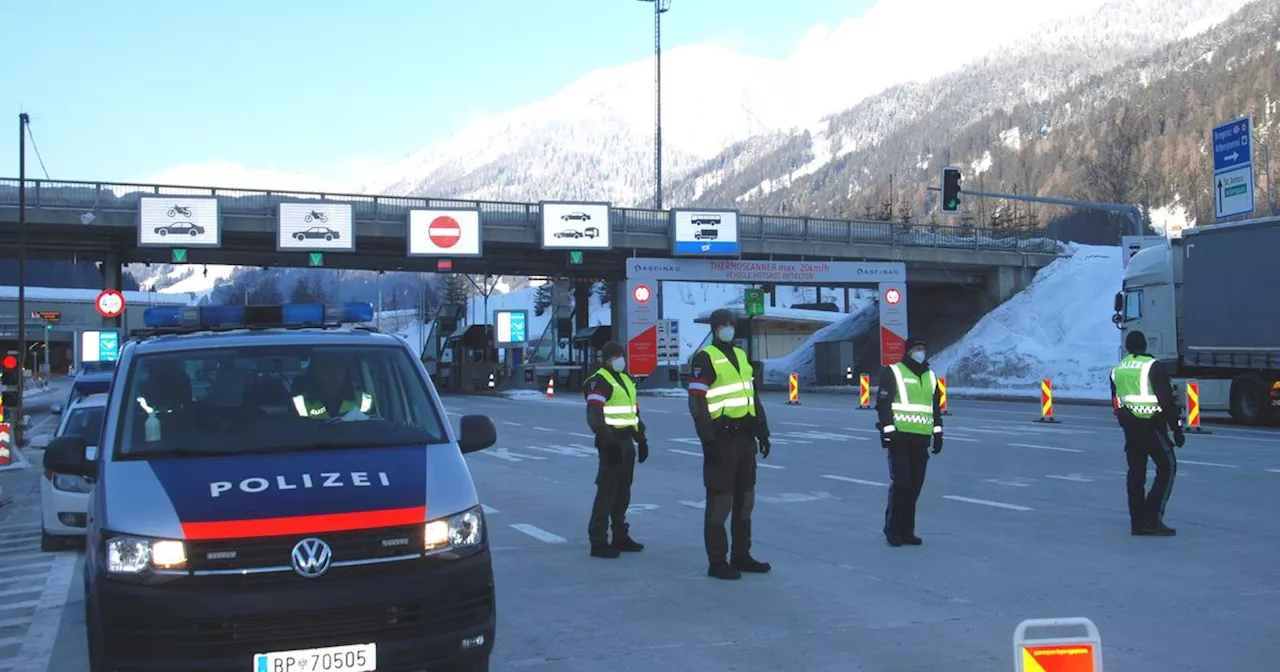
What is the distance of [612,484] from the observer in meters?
10.5

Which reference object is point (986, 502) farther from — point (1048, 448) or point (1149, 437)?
point (1048, 448)

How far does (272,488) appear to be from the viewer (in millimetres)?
5586

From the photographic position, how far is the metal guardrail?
4575 centimetres

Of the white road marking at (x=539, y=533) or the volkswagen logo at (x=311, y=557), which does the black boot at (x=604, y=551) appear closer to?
the white road marking at (x=539, y=533)

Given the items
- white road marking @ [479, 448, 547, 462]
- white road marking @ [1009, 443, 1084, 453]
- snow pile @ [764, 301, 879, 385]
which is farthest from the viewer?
snow pile @ [764, 301, 879, 385]

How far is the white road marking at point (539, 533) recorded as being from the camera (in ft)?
38.4

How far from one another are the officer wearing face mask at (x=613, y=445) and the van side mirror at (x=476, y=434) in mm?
3517

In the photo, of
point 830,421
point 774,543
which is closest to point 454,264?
point 830,421

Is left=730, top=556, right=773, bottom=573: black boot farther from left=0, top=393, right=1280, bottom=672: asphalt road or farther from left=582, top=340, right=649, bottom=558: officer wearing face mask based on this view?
left=582, top=340, right=649, bottom=558: officer wearing face mask

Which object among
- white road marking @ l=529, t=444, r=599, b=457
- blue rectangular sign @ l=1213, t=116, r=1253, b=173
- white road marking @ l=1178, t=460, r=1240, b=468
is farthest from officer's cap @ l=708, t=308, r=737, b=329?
blue rectangular sign @ l=1213, t=116, r=1253, b=173

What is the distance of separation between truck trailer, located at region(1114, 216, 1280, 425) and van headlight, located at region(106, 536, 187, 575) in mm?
24559

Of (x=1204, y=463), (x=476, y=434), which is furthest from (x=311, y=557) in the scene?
(x=1204, y=463)

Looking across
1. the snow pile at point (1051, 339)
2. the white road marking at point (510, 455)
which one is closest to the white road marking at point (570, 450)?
the white road marking at point (510, 455)

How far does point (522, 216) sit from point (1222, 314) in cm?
3218
